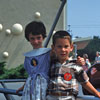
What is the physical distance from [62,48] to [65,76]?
20cm

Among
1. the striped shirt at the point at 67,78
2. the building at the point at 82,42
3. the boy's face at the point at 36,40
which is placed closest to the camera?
the striped shirt at the point at 67,78

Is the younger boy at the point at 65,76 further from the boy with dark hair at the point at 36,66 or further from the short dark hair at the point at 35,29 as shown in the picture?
the short dark hair at the point at 35,29

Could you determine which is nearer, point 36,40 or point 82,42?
point 36,40

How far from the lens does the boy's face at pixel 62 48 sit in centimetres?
178

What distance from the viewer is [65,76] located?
176 cm

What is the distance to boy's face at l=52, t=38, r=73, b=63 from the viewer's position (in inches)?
70.0

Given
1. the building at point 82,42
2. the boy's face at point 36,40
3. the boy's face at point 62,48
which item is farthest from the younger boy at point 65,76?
the building at point 82,42

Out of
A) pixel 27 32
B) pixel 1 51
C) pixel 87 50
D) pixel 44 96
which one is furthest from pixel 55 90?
pixel 87 50

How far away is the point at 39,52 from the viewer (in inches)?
74.4

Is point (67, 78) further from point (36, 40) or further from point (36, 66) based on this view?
point (36, 40)

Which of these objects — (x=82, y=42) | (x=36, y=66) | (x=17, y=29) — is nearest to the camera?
(x=36, y=66)

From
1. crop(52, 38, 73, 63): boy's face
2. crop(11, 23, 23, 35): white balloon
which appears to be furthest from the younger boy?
crop(11, 23, 23, 35): white balloon

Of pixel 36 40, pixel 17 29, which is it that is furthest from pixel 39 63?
pixel 17 29

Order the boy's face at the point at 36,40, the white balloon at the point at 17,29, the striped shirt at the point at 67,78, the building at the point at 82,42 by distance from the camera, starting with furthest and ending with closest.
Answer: the building at the point at 82,42 → the white balloon at the point at 17,29 → the boy's face at the point at 36,40 → the striped shirt at the point at 67,78
